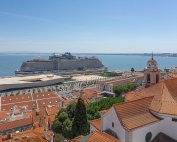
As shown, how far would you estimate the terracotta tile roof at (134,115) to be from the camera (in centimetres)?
1619

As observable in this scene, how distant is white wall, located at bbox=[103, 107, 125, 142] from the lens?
16.4 metres

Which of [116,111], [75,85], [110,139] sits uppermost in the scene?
[116,111]

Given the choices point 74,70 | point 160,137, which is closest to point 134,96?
point 160,137

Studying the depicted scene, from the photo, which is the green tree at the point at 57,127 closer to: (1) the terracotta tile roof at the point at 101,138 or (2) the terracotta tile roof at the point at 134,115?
(2) the terracotta tile roof at the point at 134,115

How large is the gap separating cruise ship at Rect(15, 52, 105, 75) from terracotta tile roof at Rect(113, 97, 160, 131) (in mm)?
100146

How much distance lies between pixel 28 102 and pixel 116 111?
38.3m

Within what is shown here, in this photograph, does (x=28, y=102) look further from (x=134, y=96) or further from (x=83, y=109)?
(x=134, y=96)

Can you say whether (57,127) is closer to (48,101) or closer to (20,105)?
(20,105)

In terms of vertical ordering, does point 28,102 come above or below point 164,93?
below

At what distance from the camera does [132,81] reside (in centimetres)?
7194

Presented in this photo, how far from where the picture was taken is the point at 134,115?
16859 millimetres

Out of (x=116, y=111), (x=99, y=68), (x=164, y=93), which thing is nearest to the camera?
(x=116, y=111)

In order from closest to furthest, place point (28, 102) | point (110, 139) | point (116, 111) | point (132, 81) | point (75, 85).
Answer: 1. point (110, 139)
2. point (116, 111)
3. point (28, 102)
4. point (132, 81)
5. point (75, 85)

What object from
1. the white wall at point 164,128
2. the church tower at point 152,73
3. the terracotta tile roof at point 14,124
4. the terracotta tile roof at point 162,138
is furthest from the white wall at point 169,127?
the terracotta tile roof at point 14,124
